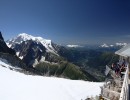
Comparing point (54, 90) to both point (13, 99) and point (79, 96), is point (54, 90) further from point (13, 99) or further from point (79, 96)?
point (13, 99)

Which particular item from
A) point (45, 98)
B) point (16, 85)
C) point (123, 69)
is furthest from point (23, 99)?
point (123, 69)

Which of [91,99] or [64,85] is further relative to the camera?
[64,85]

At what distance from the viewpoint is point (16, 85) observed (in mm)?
26203

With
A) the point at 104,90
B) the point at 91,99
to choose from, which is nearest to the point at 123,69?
the point at 104,90

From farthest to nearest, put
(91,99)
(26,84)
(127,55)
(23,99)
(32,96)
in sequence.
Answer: (26,84) < (91,99) < (32,96) < (23,99) < (127,55)

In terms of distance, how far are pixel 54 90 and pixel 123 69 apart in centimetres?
993

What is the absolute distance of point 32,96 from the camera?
2300cm

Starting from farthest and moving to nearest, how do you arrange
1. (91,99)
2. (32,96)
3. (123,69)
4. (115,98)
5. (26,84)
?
(26,84) → (91,99) → (32,96) → (123,69) → (115,98)

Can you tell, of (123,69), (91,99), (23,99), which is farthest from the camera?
(91,99)

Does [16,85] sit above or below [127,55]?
below

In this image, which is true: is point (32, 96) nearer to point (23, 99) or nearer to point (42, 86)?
point (23, 99)

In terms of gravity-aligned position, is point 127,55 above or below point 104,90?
above

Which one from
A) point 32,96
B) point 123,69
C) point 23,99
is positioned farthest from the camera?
point 32,96

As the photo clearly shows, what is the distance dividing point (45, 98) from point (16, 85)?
4622mm
